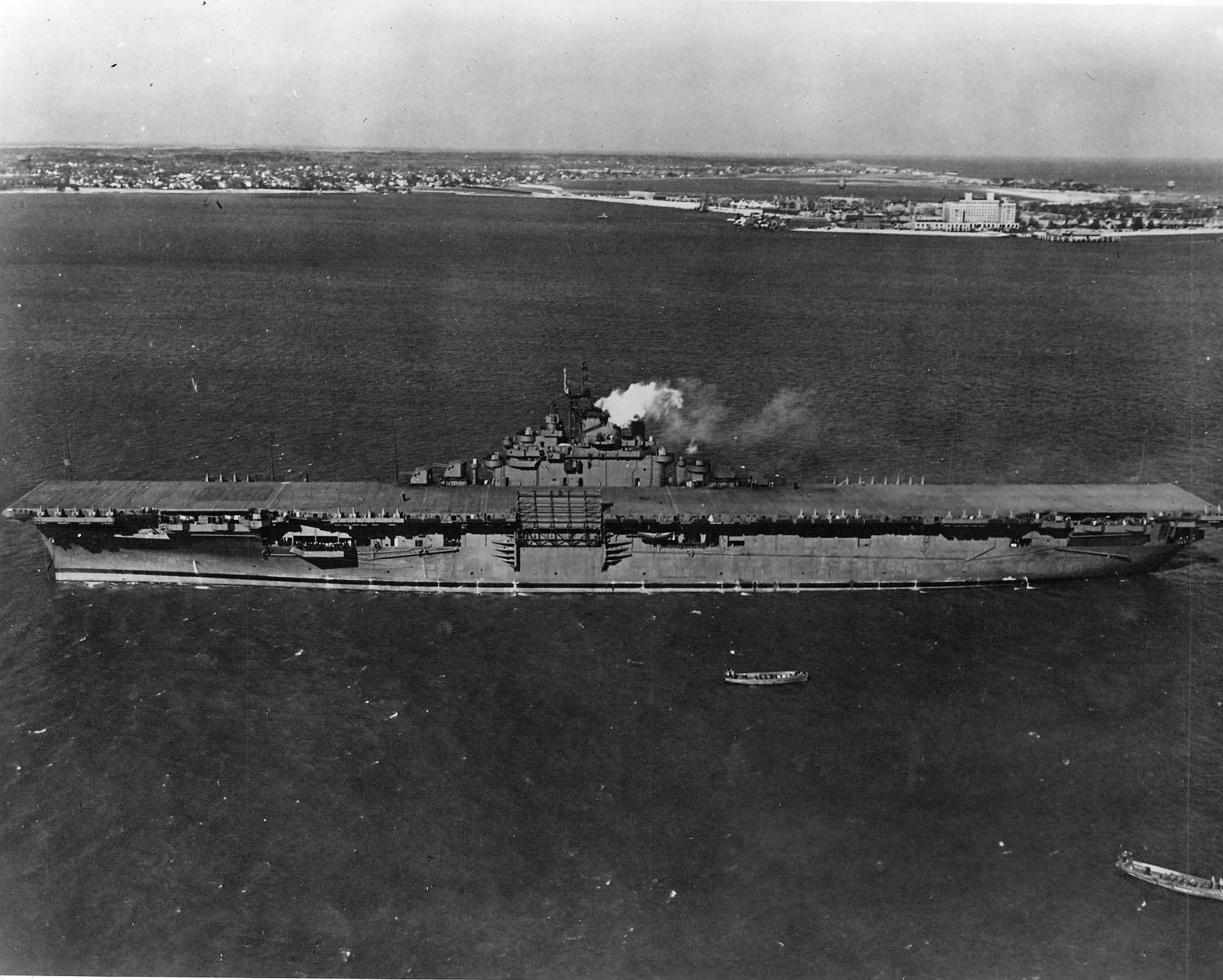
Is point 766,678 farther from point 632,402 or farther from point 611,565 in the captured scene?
point 632,402

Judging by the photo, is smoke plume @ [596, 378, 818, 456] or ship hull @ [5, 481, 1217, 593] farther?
smoke plume @ [596, 378, 818, 456]

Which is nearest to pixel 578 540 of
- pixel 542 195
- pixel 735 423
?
pixel 735 423

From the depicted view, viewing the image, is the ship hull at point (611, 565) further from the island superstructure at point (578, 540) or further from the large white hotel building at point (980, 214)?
the large white hotel building at point (980, 214)

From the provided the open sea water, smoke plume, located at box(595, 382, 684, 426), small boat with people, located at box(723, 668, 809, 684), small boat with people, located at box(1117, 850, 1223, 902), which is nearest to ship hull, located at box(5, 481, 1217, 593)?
the open sea water

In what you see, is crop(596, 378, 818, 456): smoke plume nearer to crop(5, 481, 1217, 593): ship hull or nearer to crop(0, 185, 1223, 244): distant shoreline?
crop(5, 481, 1217, 593): ship hull

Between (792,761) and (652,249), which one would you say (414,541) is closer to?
(792,761)
